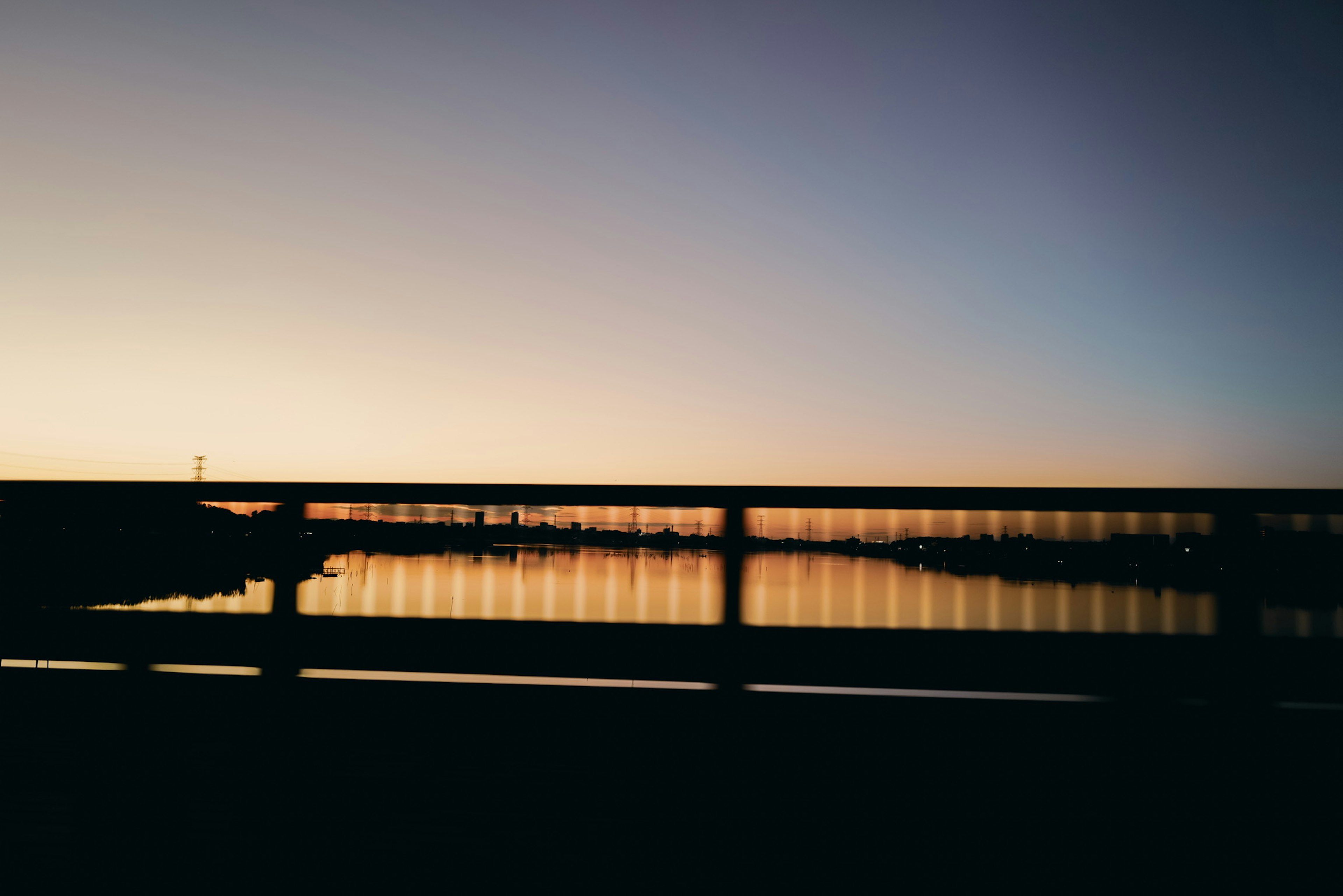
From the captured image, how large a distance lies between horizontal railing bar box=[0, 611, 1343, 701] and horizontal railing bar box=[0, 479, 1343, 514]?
0.48 meters

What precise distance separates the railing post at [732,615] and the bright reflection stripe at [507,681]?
10 centimetres

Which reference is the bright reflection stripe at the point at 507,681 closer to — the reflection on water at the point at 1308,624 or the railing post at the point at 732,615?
the railing post at the point at 732,615

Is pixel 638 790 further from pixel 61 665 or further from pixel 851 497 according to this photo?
pixel 61 665

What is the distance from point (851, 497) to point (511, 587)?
1369 millimetres

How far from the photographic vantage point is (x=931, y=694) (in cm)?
275

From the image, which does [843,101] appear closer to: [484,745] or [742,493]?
[742,493]

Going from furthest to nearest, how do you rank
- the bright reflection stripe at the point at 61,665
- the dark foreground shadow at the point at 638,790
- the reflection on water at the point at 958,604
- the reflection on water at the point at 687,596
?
1. the bright reflection stripe at the point at 61,665
2. the reflection on water at the point at 687,596
3. the reflection on water at the point at 958,604
4. the dark foreground shadow at the point at 638,790

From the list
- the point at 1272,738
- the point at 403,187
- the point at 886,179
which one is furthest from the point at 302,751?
the point at 886,179

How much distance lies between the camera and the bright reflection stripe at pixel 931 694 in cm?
255

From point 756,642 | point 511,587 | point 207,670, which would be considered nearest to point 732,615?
point 756,642

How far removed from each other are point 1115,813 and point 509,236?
744 cm

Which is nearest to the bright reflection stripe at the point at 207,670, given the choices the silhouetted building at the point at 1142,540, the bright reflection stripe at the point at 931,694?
the bright reflection stripe at the point at 931,694

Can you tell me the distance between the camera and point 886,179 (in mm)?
7051

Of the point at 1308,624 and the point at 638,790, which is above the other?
the point at 1308,624
